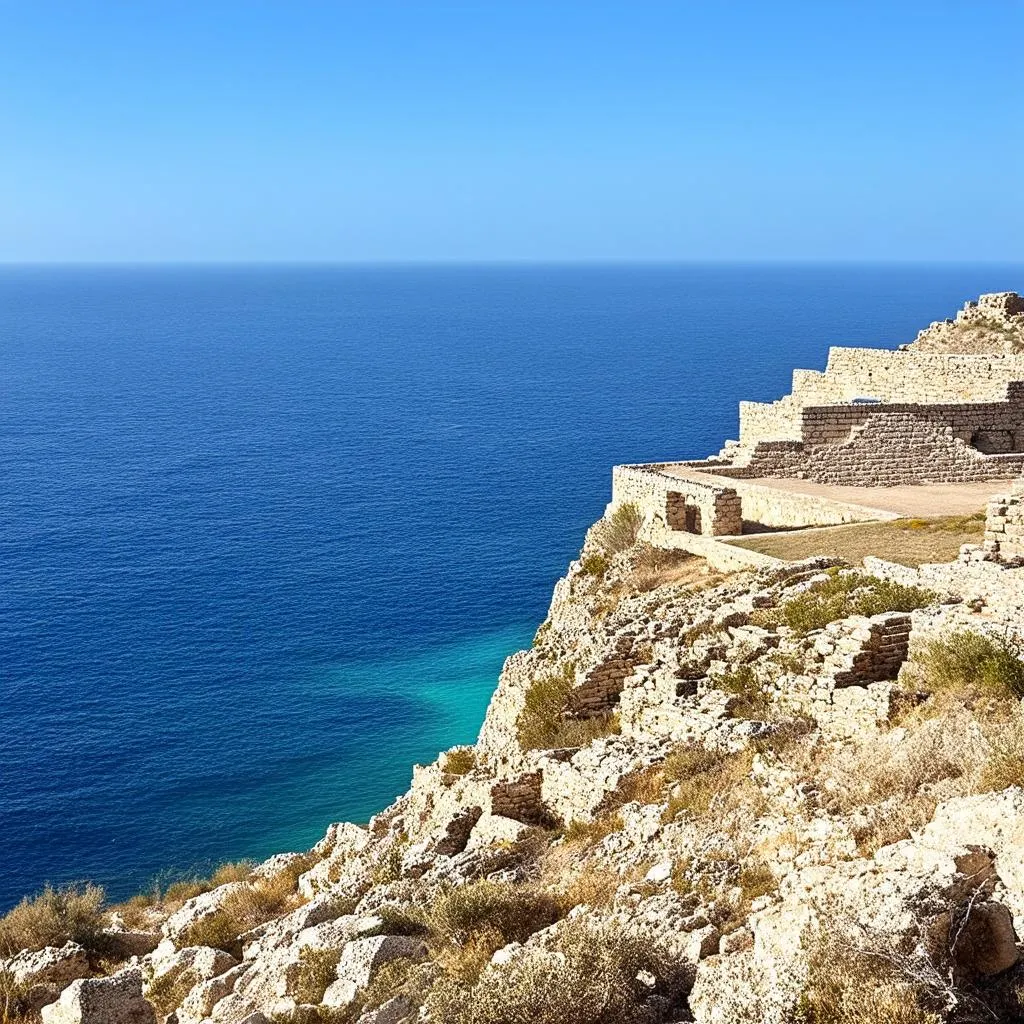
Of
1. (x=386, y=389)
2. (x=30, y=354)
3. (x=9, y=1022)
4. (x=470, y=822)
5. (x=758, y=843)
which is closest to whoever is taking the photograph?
(x=758, y=843)

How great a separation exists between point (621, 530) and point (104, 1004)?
16.0 m

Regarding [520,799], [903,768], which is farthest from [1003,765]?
[520,799]

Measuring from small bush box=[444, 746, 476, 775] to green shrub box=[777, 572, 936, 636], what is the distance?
5403 mm

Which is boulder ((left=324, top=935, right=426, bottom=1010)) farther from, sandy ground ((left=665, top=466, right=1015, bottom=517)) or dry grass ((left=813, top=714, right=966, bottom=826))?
sandy ground ((left=665, top=466, right=1015, bottom=517))

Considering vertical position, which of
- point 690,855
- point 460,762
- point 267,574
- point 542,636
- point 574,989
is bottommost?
point 267,574

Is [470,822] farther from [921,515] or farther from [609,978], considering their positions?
[921,515]

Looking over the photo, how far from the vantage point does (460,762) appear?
18.1 meters

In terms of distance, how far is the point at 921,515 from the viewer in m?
22.7

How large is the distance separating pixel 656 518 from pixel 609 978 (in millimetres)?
16684

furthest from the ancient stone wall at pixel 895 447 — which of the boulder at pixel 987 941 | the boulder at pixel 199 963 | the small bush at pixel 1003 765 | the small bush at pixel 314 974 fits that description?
the boulder at pixel 987 941

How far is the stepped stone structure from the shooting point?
23.7 m

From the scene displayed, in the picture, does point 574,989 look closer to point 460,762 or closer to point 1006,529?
point 460,762

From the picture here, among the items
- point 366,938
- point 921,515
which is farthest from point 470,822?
point 921,515

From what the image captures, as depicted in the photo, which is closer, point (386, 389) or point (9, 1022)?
point (9, 1022)
